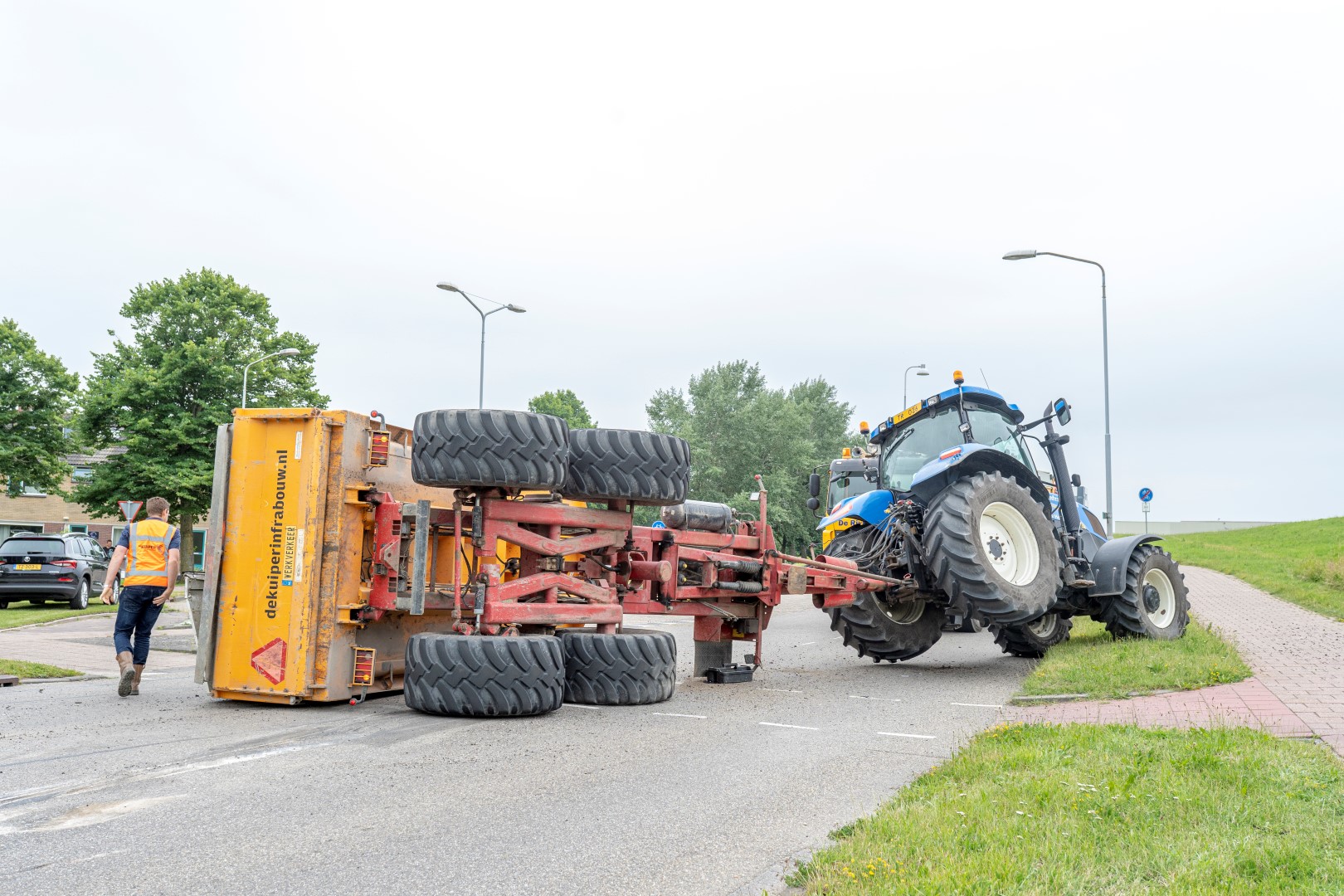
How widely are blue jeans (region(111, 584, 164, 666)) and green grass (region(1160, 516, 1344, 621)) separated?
15.5m

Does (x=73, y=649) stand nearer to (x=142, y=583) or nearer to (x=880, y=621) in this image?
(x=142, y=583)

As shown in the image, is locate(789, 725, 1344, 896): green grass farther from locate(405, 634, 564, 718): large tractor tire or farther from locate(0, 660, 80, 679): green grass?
locate(0, 660, 80, 679): green grass

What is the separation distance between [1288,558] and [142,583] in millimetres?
33806

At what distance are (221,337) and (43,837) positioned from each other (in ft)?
120

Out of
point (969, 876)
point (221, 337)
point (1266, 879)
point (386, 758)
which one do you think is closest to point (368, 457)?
point (386, 758)

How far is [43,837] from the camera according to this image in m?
4.13

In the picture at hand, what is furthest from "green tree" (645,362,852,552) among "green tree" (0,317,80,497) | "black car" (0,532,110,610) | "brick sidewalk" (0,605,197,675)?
"brick sidewalk" (0,605,197,675)

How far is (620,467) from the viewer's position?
824cm

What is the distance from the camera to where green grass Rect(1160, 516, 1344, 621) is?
19922mm

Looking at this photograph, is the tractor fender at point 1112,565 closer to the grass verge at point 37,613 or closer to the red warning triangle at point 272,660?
the red warning triangle at point 272,660

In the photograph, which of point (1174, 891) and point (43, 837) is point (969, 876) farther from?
point (43, 837)

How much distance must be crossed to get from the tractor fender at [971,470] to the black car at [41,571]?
57.3ft

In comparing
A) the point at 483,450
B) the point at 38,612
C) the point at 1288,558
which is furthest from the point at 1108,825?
the point at 1288,558

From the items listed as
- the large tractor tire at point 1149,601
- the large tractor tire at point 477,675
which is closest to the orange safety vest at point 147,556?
the large tractor tire at point 477,675
